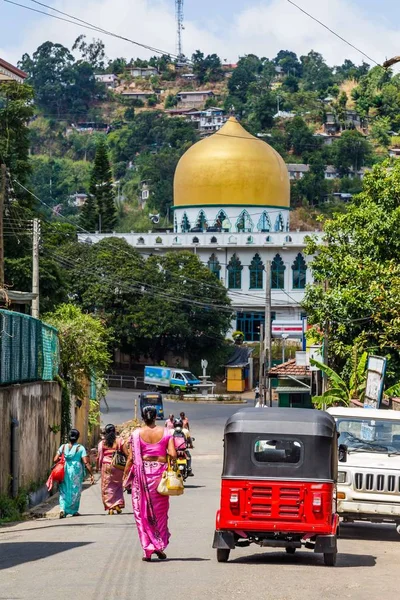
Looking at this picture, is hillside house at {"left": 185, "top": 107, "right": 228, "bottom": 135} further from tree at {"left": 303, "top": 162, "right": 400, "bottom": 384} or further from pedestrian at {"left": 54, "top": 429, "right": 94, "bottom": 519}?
pedestrian at {"left": 54, "top": 429, "right": 94, "bottom": 519}

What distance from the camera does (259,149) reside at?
294ft

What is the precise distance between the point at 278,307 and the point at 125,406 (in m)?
28.2

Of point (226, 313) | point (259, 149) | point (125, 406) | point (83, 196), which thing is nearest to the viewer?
point (125, 406)

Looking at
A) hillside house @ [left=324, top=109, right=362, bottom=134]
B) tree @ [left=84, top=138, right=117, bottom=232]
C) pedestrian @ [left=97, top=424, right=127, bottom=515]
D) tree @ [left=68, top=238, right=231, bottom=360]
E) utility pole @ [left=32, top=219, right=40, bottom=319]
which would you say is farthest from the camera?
hillside house @ [left=324, top=109, right=362, bottom=134]

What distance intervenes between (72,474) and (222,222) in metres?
70.2

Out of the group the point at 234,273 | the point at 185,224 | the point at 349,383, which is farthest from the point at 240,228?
the point at 349,383

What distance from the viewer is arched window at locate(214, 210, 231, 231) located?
86.3 m

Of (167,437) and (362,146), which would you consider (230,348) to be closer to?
(167,437)

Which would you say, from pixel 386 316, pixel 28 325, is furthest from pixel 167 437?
pixel 386 316

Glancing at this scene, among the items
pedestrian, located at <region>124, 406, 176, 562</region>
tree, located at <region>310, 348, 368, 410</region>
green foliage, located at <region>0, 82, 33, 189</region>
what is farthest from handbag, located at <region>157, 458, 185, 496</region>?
green foliage, located at <region>0, 82, 33, 189</region>

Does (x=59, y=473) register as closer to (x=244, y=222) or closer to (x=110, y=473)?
(x=110, y=473)

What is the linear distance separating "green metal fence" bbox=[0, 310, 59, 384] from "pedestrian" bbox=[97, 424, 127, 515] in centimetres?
183

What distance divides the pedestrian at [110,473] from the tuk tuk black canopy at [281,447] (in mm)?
5025

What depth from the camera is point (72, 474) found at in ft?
56.7
